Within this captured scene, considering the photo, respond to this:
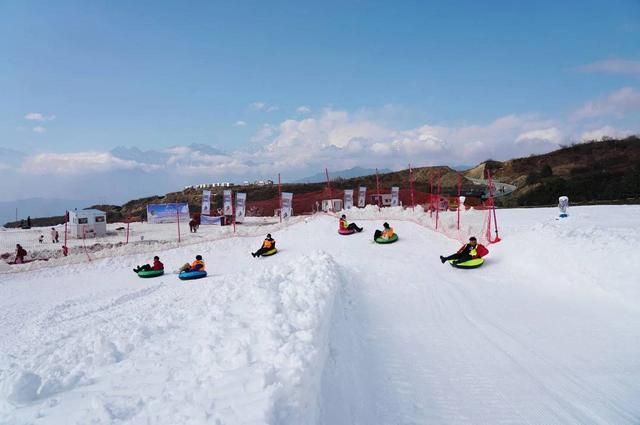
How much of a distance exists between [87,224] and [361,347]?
3096 centimetres

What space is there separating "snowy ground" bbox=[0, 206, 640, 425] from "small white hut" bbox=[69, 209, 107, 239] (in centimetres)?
1960

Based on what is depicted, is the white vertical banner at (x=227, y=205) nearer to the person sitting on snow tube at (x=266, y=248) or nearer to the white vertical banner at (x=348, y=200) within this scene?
the person sitting on snow tube at (x=266, y=248)

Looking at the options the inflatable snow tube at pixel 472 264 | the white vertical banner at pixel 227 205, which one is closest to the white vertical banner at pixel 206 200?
the white vertical banner at pixel 227 205

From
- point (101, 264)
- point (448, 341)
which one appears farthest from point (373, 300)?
point (101, 264)

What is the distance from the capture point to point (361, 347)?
670 cm

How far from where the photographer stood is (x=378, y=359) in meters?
6.29

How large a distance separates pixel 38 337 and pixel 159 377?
20.5ft

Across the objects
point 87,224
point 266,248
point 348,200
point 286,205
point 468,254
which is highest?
point 348,200

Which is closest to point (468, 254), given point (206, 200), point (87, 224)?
point (206, 200)

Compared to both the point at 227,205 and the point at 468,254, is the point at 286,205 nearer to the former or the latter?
the point at 227,205

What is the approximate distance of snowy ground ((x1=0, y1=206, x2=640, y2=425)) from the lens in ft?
13.4

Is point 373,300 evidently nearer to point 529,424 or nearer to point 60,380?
point 529,424

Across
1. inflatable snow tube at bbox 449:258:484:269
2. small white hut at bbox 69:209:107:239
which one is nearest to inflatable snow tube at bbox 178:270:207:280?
inflatable snow tube at bbox 449:258:484:269

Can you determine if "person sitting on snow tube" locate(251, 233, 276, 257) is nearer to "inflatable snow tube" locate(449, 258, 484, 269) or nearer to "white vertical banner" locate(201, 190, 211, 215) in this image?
"white vertical banner" locate(201, 190, 211, 215)
